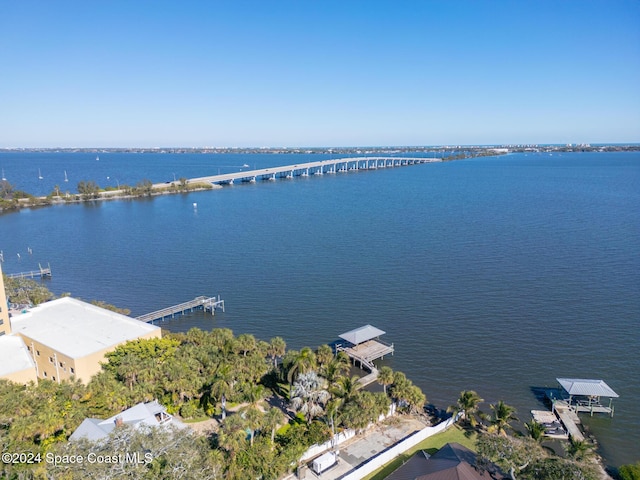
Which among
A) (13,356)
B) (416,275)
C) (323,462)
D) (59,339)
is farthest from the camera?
(416,275)

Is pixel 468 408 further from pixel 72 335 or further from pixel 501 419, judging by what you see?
pixel 72 335

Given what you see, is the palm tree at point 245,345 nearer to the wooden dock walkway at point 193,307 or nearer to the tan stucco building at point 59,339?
the tan stucco building at point 59,339

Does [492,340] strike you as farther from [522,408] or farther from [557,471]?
[557,471]

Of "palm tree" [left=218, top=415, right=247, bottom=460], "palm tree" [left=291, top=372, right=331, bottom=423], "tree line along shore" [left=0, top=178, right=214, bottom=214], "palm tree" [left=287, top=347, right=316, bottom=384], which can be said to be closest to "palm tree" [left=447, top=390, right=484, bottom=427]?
"palm tree" [left=291, top=372, right=331, bottom=423]

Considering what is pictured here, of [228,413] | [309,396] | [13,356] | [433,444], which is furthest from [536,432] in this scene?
[13,356]

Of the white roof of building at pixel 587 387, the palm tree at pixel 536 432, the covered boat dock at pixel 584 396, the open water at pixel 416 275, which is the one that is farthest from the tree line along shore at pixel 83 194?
the white roof of building at pixel 587 387

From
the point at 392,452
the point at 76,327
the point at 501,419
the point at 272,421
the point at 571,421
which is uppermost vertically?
the point at 76,327
